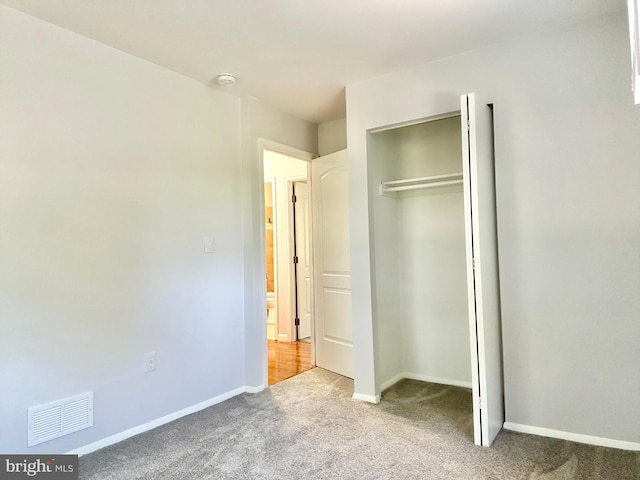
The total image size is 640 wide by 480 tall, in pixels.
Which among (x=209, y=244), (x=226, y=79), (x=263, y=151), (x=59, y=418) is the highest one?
(x=226, y=79)

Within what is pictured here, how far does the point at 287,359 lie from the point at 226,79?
9.62 feet

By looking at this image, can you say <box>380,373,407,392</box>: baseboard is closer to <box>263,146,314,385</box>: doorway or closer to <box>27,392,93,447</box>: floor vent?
<box>263,146,314,385</box>: doorway

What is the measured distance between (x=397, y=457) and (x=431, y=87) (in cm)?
243

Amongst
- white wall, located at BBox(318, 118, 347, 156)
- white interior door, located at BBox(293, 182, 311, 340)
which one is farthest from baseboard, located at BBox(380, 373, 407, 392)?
white wall, located at BBox(318, 118, 347, 156)

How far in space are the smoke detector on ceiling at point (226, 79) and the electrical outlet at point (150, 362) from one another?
2.03m

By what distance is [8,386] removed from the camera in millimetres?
2176

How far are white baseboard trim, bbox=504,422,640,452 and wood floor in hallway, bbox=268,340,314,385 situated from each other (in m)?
2.02

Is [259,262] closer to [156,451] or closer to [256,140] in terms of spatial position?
[256,140]

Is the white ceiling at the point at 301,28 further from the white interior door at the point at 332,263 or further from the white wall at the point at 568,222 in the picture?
the white interior door at the point at 332,263

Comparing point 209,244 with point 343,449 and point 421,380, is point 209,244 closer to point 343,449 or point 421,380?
point 343,449

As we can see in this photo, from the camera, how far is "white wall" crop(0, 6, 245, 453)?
7.37 ft

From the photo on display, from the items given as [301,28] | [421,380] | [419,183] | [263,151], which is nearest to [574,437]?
[421,380]
